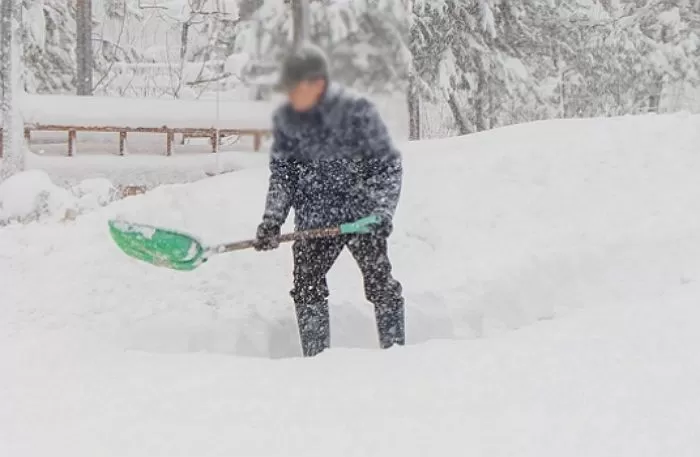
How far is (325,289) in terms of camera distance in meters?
3.69

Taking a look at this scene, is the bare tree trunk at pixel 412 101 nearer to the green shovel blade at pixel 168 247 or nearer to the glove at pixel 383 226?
the glove at pixel 383 226

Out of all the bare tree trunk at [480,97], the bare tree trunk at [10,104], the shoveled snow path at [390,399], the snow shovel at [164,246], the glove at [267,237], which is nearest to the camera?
the shoveled snow path at [390,399]

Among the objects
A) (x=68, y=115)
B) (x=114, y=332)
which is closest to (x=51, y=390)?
(x=114, y=332)

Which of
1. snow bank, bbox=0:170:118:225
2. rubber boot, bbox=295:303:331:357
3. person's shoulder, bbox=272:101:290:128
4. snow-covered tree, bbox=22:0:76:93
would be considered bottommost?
rubber boot, bbox=295:303:331:357

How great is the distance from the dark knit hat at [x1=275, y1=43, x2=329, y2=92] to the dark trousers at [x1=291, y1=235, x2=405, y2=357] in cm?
85

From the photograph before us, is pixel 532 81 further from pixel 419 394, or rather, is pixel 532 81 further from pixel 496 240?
pixel 419 394

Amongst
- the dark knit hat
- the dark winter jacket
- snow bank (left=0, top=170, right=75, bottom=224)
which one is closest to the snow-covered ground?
the dark winter jacket

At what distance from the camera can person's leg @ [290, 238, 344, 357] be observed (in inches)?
142

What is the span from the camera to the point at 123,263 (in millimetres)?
4535

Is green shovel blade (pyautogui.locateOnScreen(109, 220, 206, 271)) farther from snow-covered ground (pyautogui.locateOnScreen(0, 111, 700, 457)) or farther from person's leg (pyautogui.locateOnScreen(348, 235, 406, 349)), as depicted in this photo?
person's leg (pyautogui.locateOnScreen(348, 235, 406, 349))

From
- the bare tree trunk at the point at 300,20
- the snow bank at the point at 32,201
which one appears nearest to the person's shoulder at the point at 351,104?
the bare tree trunk at the point at 300,20

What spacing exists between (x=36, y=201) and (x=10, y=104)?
587cm

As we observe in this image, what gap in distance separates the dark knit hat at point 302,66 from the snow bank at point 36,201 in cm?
307

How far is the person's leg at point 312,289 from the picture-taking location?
3.60m
